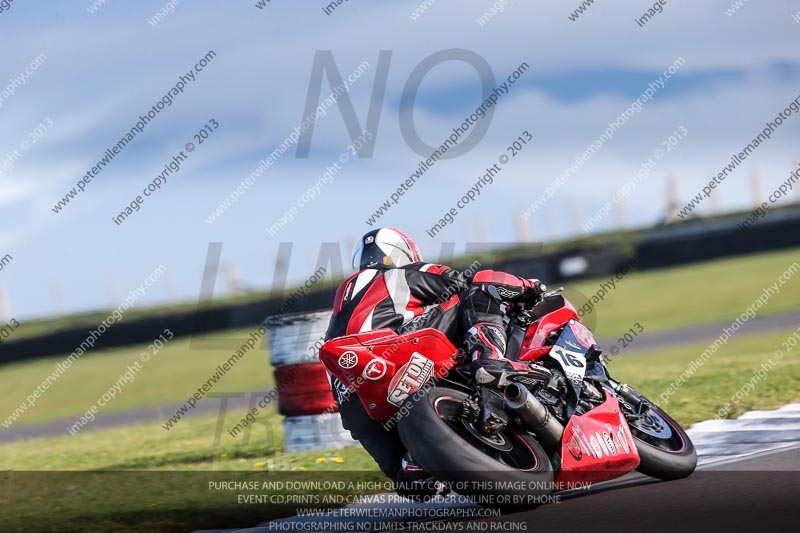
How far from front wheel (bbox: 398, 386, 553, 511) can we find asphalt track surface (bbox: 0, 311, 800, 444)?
10.6 metres

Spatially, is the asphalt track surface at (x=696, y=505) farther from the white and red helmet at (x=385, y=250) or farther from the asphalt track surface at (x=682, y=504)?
the white and red helmet at (x=385, y=250)

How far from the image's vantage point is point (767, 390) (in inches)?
343

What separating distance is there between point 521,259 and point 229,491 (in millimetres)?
18018

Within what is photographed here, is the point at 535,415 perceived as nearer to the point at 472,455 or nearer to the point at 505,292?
the point at 472,455

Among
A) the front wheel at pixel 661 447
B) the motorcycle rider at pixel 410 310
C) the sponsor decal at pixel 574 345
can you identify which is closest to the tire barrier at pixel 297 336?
the motorcycle rider at pixel 410 310

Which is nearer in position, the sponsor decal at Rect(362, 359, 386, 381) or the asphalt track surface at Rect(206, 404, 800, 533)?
the asphalt track surface at Rect(206, 404, 800, 533)

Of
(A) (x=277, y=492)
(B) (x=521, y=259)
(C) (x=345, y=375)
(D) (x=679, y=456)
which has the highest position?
(C) (x=345, y=375)

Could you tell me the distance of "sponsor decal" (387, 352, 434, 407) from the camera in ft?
16.6

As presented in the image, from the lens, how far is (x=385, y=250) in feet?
18.7

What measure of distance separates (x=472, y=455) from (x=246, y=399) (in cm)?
1253

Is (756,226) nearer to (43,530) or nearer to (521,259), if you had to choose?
(521,259)

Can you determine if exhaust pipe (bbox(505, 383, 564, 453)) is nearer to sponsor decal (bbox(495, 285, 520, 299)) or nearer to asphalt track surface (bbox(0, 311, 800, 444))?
sponsor decal (bbox(495, 285, 520, 299))

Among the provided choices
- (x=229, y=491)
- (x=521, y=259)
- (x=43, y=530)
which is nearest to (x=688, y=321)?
A: (x=521, y=259)

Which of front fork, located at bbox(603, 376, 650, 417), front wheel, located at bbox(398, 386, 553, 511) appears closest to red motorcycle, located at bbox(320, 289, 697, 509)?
front wheel, located at bbox(398, 386, 553, 511)
